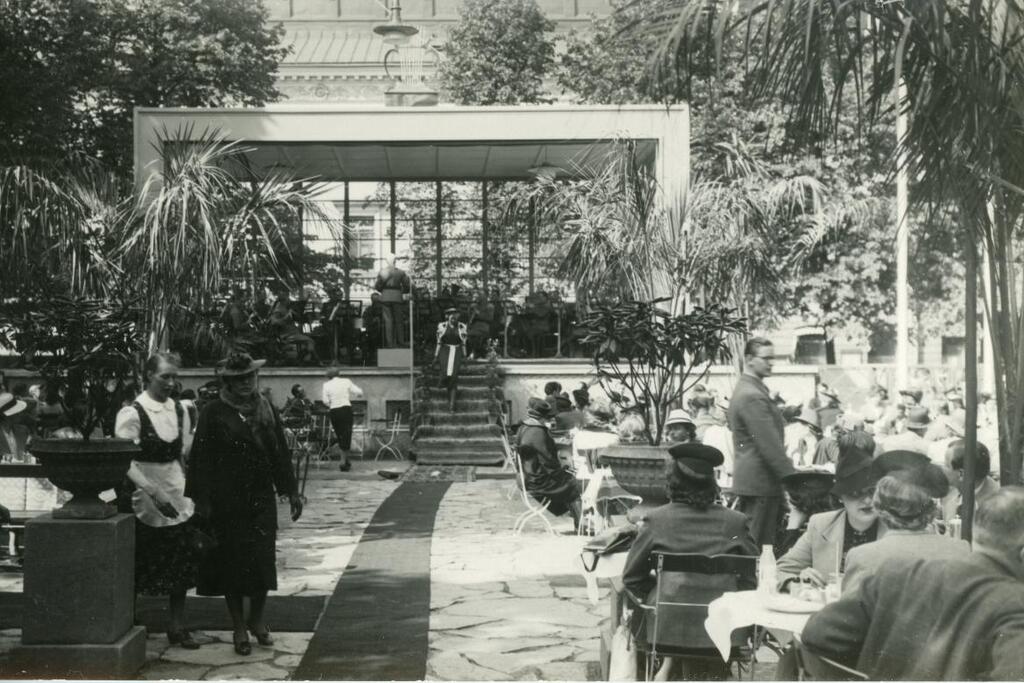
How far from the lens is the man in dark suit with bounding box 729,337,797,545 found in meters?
6.84

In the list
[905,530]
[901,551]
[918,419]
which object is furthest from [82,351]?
[918,419]

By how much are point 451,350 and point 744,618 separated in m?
15.4

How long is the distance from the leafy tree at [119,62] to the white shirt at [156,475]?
9.07 metres

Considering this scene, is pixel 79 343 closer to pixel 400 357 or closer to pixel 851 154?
pixel 400 357

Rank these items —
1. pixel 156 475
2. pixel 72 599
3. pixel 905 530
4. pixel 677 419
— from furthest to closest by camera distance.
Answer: pixel 677 419 → pixel 156 475 → pixel 72 599 → pixel 905 530

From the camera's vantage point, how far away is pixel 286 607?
7.70 metres

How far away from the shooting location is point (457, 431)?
754 inches

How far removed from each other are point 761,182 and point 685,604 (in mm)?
13265

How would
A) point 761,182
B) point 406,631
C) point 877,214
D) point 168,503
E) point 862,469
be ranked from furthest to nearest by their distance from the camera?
point 877,214 → point 761,182 → point 406,631 → point 168,503 → point 862,469

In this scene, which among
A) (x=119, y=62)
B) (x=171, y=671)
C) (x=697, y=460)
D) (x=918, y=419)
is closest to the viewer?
(x=697, y=460)

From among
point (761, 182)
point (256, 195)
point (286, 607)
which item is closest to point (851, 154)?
point (761, 182)

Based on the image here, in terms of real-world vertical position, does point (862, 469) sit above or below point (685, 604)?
above

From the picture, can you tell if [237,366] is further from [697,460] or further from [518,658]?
[697,460]

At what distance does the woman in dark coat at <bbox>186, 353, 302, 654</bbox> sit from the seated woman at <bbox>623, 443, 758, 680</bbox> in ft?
7.26
